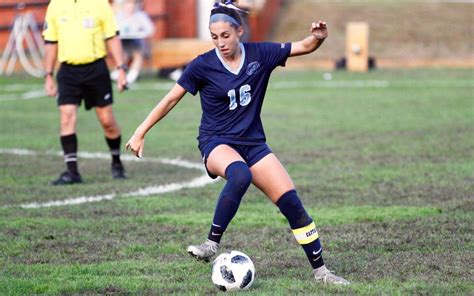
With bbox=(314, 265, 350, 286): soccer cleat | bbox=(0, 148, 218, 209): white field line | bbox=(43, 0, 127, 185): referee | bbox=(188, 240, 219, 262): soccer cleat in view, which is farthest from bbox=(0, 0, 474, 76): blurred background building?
bbox=(314, 265, 350, 286): soccer cleat

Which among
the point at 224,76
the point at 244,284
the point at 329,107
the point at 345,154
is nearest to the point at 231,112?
the point at 224,76

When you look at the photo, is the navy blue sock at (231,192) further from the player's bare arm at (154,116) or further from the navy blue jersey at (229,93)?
the player's bare arm at (154,116)

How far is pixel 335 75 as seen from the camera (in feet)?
85.5

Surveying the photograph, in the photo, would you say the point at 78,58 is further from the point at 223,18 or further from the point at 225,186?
the point at 225,186

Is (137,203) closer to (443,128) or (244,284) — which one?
(244,284)

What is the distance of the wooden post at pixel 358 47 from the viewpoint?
89.8 feet

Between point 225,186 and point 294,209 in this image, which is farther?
point 225,186

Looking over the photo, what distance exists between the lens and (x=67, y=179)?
11469mm

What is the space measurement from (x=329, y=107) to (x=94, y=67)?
8.10 metres

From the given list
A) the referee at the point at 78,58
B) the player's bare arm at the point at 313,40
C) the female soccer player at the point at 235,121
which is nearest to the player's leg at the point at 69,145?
the referee at the point at 78,58

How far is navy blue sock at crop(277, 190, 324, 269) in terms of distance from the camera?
6.77 m

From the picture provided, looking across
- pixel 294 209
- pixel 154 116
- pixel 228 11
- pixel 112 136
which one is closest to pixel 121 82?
pixel 112 136

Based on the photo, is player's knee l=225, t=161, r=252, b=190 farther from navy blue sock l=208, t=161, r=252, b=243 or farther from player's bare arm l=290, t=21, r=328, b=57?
player's bare arm l=290, t=21, r=328, b=57

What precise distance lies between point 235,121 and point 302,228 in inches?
33.2
